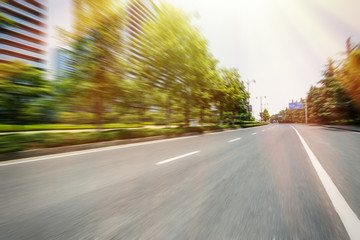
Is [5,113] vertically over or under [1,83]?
under

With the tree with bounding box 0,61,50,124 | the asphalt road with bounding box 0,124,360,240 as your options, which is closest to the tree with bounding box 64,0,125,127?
the tree with bounding box 0,61,50,124

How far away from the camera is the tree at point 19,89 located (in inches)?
322

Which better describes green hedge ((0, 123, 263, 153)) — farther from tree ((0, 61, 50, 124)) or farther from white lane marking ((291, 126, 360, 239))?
white lane marking ((291, 126, 360, 239))

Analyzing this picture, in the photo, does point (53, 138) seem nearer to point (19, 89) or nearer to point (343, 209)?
point (19, 89)

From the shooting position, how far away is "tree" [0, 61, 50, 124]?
322 inches

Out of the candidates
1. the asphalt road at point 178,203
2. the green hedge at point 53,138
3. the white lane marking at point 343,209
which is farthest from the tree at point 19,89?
the white lane marking at point 343,209

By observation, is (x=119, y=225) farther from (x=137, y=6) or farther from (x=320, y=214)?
(x=137, y=6)

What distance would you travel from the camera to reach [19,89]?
8.73 metres

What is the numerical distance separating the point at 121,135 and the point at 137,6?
20.2 metres

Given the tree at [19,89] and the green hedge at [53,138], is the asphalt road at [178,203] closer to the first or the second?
the green hedge at [53,138]

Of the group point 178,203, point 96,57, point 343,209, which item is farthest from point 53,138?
point 343,209

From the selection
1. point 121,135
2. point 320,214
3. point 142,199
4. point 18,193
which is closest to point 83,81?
point 121,135

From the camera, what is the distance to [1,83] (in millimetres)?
7887

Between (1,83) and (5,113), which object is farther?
(5,113)
